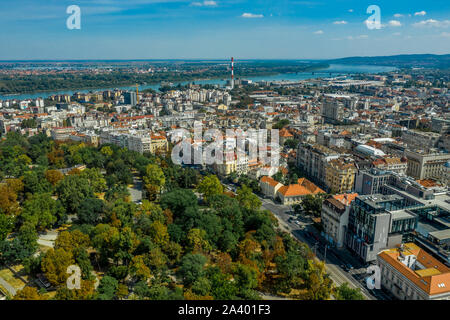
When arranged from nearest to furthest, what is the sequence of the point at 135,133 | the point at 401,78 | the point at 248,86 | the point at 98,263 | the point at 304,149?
the point at 98,263
the point at 304,149
the point at 135,133
the point at 248,86
the point at 401,78

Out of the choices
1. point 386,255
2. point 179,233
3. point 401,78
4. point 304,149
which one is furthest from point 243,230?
point 401,78

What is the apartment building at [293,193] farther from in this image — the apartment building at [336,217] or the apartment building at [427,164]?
the apartment building at [427,164]

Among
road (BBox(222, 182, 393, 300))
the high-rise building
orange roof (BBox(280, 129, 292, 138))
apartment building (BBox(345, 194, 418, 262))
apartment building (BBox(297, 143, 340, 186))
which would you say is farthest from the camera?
the high-rise building

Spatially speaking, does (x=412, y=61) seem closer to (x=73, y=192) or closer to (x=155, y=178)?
(x=155, y=178)

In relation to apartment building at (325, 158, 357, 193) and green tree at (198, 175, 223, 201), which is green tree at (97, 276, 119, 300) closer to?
green tree at (198, 175, 223, 201)

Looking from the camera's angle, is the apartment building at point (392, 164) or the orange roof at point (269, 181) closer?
the orange roof at point (269, 181)

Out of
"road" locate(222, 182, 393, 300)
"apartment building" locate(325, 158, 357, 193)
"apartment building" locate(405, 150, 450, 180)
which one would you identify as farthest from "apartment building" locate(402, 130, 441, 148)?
"road" locate(222, 182, 393, 300)

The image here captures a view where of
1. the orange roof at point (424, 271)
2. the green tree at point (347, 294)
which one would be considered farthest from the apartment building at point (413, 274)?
the green tree at point (347, 294)

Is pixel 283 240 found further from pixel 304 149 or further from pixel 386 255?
pixel 304 149
